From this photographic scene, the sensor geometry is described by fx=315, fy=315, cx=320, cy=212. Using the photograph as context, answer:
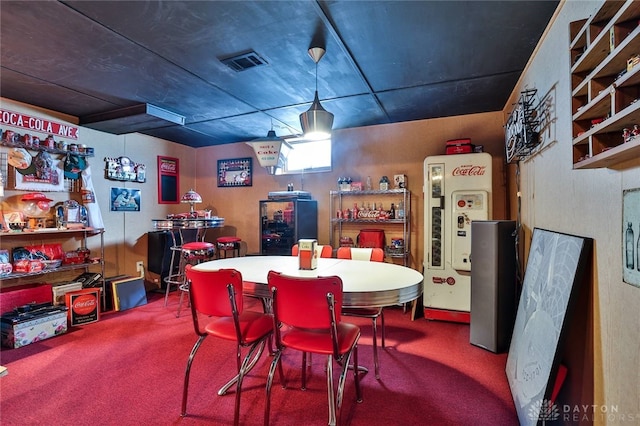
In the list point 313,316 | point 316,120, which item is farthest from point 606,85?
point 316,120

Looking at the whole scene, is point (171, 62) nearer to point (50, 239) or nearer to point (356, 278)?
point (356, 278)

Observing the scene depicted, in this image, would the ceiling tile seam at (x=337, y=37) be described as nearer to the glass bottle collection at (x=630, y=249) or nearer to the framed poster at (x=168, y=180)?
the glass bottle collection at (x=630, y=249)

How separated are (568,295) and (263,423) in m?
1.87

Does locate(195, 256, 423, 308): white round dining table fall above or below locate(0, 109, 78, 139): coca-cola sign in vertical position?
below

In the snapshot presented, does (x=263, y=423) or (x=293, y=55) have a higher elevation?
(x=293, y=55)

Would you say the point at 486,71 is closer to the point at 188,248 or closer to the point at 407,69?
the point at 407,69

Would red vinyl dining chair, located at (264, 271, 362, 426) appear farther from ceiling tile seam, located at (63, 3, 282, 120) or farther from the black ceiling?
ceiling tile seam, located at (63, 3, 282, 120)

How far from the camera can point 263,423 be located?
196cm

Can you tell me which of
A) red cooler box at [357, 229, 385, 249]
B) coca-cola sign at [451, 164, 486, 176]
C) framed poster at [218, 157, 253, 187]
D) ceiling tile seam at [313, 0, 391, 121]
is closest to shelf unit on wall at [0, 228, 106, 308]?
framed poster at [218, 157, 253, 187]

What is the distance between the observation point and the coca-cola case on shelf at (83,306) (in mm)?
3555

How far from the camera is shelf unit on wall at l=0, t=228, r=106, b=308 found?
136 inches

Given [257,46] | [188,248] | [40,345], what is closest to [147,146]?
[188,248]

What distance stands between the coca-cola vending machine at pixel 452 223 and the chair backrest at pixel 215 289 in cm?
259

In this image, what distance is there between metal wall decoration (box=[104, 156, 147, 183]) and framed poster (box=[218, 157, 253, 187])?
125 centimetres
